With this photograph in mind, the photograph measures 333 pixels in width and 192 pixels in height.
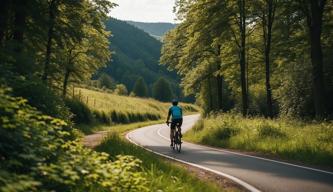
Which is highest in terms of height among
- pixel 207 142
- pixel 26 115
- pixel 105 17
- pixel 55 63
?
pixel 105 17

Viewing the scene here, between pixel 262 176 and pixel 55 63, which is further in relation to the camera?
pixel 55 63

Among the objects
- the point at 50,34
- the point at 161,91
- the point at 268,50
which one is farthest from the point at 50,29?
the point at 161,91

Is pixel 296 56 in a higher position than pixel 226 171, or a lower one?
higher

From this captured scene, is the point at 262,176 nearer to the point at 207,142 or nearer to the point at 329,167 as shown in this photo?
the point at 329,167

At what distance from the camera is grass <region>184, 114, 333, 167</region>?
1533 centimetres

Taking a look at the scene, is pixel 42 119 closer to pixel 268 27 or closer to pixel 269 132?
pixel 269 132

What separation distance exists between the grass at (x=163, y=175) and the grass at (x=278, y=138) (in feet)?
→ 18.2

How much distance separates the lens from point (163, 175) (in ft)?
29.6

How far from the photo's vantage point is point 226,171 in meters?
13.1

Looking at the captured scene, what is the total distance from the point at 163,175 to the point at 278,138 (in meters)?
10.6

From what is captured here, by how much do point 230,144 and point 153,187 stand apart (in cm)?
1395

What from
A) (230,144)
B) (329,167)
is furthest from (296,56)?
(329,167)

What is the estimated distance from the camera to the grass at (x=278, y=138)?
50.3 ft

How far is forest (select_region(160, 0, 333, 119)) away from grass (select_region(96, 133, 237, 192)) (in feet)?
36.2
